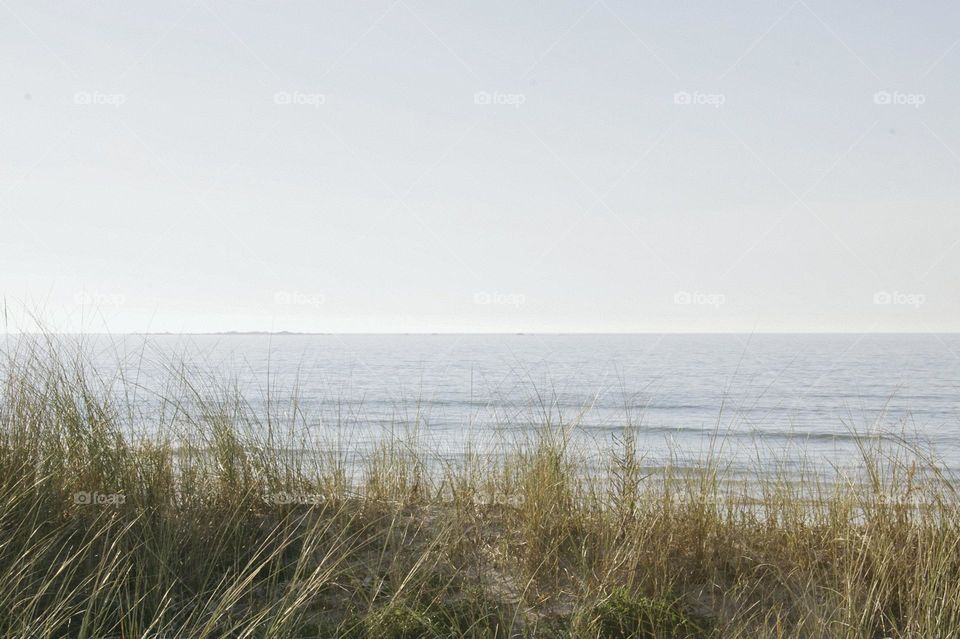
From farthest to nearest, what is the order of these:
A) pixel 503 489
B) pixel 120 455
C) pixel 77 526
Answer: pixel 503 489, pixel 120 455, pixel 77 526

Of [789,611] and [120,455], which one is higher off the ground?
[120,455]

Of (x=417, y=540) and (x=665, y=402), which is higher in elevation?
(x=417, y=540)

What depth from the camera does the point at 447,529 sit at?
3791mm

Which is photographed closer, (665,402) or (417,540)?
(417,540)

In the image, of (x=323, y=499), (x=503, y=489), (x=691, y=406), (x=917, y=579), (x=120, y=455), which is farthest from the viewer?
(x=691, y=406)

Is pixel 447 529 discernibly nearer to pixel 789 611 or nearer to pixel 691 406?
pixel 789 611

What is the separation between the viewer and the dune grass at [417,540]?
3.16 metres

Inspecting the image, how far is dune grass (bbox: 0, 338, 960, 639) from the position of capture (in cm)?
316

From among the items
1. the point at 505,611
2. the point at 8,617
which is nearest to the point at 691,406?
the point at 505,611

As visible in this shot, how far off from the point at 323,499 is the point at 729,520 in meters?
2.42

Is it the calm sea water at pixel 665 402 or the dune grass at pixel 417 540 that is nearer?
the dune grass at pixel 417 540

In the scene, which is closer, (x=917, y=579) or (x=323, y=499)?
(x=917, y=579)

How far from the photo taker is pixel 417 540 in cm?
411

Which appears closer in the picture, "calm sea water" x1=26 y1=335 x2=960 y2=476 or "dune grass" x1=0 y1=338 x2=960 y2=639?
"dune grass" x1=0 y1=338 x2=960 y2=639
